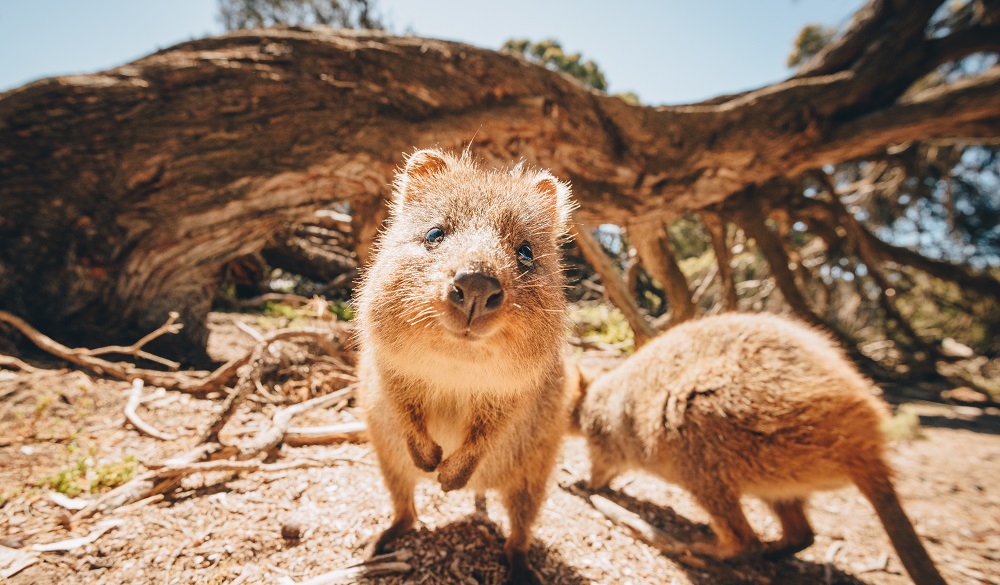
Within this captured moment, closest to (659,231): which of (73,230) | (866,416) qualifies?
(866,416)

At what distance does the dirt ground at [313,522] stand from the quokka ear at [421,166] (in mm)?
1992

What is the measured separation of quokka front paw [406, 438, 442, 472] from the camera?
2070 mm

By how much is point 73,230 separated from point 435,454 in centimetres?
433

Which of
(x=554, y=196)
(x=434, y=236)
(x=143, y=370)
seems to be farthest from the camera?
(x=143, y=370)

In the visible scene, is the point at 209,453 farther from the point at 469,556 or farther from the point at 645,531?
the point at 645,531

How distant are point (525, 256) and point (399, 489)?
158cm

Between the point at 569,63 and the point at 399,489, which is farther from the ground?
the point at 569,63

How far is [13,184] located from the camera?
370 centimetres

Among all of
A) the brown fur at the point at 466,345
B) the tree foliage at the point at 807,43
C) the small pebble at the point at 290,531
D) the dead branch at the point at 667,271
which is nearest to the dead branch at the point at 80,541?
the small pebble at the point at 290,531

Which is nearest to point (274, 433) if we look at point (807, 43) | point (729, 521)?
point (729, 521)

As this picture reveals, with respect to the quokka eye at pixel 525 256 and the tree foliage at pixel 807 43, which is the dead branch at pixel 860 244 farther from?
the quokka eye at pixel 525 256

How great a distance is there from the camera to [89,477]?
234 centimetres

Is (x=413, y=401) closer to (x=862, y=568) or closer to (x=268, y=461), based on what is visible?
(x=268, y=461)

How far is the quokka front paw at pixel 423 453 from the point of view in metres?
2.07
